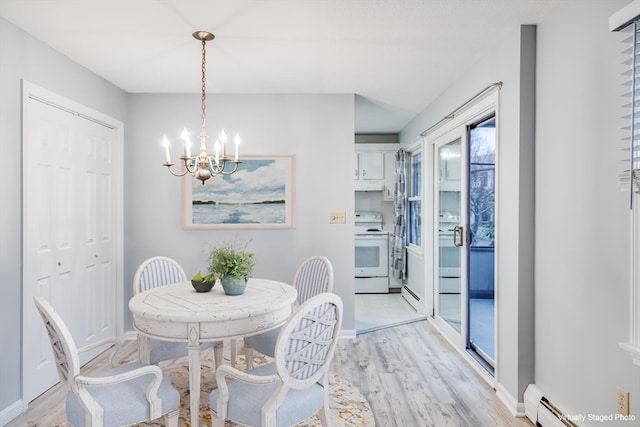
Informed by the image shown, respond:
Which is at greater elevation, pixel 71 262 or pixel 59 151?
pixel 59 151

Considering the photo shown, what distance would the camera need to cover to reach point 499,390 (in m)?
2.89

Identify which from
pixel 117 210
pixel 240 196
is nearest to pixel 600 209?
pixel 240 196

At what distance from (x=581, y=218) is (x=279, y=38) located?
2.14 meters

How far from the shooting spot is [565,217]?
2283 mm

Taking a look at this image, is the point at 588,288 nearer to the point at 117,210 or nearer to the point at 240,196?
the point at 240,196

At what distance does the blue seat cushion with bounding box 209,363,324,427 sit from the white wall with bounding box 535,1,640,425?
1.37 metres

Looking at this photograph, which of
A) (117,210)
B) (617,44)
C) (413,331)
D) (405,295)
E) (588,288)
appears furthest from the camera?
(405,295)

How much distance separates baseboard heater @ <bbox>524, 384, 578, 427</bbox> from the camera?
7.45ft

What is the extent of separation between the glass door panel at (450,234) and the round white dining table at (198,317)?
2112mm

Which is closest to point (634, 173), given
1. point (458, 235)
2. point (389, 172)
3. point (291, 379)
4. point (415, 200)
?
point (291, 379)

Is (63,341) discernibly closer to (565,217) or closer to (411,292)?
(565,217)

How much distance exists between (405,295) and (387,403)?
3324 mm

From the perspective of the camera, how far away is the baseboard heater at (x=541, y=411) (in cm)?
227

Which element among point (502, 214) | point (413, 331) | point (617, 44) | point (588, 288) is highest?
point (617, 44)
